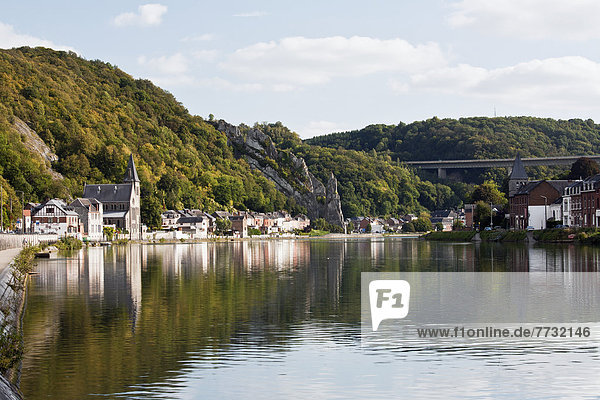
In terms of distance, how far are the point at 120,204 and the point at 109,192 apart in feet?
11.3

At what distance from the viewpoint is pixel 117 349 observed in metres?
16.7

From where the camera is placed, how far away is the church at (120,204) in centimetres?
12031

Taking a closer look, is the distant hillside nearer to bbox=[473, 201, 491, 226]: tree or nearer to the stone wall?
the stone wall

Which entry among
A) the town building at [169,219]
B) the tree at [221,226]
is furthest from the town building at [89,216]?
the tree at [221,226]

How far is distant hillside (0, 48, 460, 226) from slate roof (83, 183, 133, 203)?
3.98 meters

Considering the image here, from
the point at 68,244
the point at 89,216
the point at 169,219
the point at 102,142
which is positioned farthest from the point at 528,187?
the point at 102,142

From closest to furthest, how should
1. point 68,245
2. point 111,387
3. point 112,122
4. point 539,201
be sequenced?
point 111,387, point 68,245, point 539,201, point 112,122

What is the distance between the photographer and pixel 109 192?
124 meters

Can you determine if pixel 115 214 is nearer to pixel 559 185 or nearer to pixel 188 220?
pixel 188 220

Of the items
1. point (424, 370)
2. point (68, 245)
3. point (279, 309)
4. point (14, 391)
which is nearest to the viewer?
point (14, 391)

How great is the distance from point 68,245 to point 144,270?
34.2 metres

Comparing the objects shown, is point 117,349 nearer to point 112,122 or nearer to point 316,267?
point 316,267

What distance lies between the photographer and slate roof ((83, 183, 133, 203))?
123375mm

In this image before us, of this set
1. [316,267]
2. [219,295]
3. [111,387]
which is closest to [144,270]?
[316,267]
